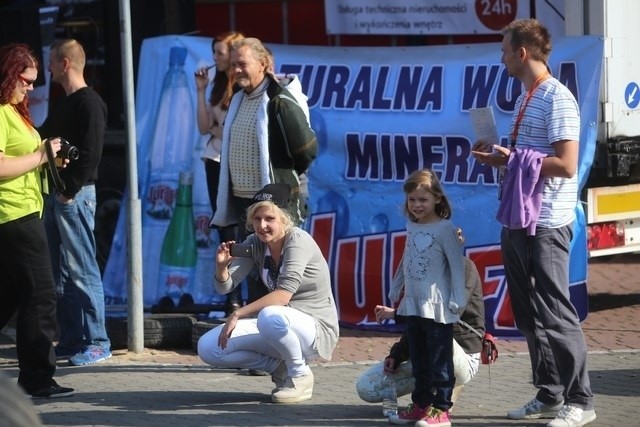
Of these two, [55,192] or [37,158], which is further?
[55,192]

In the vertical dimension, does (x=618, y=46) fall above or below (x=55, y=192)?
above

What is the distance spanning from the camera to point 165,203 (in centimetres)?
971

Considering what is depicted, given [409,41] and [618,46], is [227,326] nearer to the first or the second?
[618,46]

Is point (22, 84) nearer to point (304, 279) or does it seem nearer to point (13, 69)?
point (13, 69)

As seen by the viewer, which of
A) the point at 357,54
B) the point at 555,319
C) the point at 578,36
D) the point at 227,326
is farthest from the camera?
the point at 357,54

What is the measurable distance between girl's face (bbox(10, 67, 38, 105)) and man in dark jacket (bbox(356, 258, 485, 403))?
2252mm

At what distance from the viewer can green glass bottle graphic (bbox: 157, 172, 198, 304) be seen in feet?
31.4

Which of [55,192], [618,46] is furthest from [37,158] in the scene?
[618,46]

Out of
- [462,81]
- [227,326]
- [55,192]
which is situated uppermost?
[462,81]

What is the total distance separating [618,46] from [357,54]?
1758mm

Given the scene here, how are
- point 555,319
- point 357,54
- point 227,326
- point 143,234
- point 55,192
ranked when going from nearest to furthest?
point 555,319 → point 227,326 → point 55,192 → point 357,54 → point 143,234

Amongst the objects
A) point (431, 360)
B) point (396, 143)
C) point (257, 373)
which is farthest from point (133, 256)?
point (431, 360)

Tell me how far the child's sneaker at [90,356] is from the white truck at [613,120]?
3111mm

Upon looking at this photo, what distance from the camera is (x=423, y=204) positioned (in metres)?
6.24
